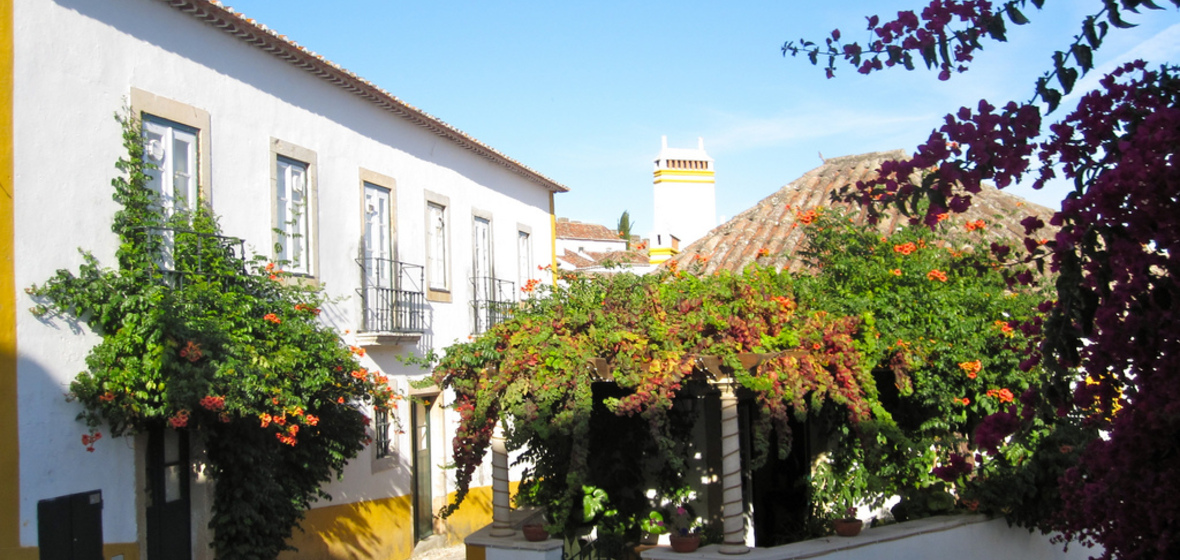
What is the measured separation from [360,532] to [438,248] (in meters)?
4.49

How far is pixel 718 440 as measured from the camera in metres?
9.71

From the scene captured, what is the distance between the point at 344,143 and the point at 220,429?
4.52 m

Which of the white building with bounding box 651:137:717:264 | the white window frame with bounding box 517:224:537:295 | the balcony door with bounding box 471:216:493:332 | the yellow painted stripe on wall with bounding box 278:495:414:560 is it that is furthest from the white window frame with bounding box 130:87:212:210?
the white building with bounding box 651:137:717:264

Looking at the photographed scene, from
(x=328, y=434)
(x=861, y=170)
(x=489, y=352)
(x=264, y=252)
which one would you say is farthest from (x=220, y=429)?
(x=861, y=170)

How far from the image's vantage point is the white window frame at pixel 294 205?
1107cm

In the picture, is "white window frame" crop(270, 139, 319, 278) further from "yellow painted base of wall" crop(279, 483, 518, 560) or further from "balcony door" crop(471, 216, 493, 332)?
"balcony door" crop(471, 216, 493, 332)

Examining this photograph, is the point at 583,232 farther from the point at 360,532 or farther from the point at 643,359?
the point at 643,359

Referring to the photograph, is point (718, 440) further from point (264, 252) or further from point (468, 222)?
point (468, 222)

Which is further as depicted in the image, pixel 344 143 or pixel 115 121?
pixel 344 143

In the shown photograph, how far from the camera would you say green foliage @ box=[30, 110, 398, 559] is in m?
8.20

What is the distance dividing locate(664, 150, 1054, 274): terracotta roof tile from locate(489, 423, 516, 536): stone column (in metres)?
4.05

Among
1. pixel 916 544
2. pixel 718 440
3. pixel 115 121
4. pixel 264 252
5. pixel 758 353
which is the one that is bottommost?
pixel 916 544

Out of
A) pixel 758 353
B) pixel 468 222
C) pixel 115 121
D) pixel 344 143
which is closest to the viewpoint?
pixel 758 353

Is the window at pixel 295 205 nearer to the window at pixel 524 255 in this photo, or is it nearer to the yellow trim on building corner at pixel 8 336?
the yellow trim on building corner at pixel 8 336
